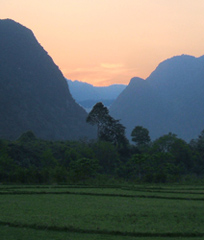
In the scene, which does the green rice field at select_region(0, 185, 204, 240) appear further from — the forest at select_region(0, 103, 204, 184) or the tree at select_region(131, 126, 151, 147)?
the tree at select_region(131, 126, 151, 147)

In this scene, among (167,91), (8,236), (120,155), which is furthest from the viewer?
(167,91)

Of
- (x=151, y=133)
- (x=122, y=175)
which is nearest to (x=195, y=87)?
(x=151, y=133)

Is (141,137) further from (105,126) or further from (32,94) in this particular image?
(32,94)

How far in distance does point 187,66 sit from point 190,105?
95.6ft

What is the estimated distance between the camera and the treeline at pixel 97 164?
29.1m

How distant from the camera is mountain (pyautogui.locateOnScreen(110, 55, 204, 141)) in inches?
5586

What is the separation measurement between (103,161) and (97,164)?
9.99 metres

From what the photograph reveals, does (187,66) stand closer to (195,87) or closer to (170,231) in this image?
(195,87)

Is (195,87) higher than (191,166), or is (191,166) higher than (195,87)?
(195,87)

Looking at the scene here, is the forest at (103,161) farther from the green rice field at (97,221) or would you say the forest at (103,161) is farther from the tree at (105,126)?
the green rice field at (97,221)

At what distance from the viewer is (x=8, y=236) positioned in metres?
9.10

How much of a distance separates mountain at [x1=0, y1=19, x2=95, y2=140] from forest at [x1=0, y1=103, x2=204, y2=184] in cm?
2767

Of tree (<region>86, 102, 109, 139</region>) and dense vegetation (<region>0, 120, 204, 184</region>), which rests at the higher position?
tree (<region>86, 102, 109, 139</region>)

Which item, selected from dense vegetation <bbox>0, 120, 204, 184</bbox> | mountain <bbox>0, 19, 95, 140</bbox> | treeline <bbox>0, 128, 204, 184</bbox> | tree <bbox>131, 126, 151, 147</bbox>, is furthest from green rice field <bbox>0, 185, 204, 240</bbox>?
mountain <bbox>0, 19, 95, 140</bbox>
